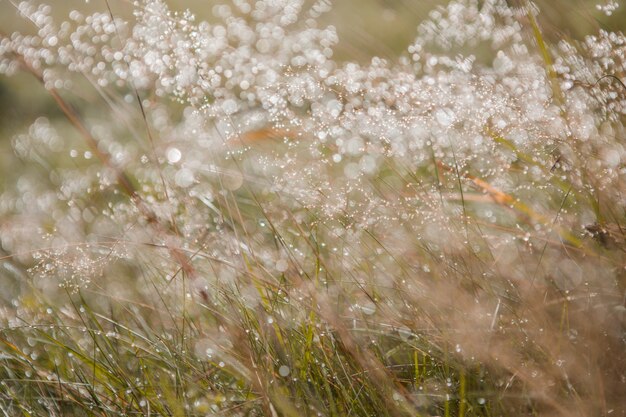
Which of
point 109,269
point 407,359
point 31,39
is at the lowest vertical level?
point 31,39

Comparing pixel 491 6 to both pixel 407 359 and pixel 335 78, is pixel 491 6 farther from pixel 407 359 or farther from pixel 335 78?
pixel 407 359

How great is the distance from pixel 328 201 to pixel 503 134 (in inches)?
10.5

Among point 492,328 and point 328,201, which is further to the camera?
point 328,201

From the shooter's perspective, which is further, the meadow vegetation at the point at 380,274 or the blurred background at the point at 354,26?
the blurred background at the point at 354,26

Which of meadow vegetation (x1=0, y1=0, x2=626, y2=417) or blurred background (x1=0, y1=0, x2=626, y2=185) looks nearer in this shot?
meadow vegetation (x1=0, y1=0, x2=626, y2=417)

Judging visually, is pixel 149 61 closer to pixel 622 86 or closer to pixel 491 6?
pixel 491 6

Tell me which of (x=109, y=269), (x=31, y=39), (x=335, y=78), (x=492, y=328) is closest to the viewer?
(x=492, y=328)

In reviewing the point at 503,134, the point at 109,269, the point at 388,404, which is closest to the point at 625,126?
the point at 503,134

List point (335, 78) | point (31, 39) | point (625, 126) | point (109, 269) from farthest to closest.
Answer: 1. point (31, 39)
2. point (335, 78)
3. point (109, 269)
4. point (625, 126)

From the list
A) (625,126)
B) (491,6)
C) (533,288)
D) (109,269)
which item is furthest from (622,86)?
(109,269)

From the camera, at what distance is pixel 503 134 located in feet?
3.23

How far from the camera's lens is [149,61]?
1424 millimetres

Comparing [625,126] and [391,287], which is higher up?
[625,126]

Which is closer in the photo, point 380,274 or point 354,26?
point 380,274
